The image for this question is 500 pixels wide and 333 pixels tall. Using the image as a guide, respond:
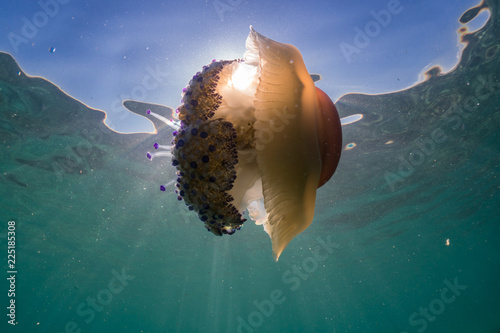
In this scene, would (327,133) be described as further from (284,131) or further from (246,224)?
(246,224)

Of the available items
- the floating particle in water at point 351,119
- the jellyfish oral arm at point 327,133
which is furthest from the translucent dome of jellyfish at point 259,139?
the floating particle in water at point 351,119

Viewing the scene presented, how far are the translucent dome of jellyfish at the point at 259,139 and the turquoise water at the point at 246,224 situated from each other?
7.30 m

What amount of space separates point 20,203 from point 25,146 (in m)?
6.03

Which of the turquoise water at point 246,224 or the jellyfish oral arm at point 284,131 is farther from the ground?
the turquoise water at point 246,224

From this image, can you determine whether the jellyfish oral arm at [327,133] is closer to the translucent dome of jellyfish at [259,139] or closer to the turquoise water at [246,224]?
the translucent dome of jellyfish at [259,139]

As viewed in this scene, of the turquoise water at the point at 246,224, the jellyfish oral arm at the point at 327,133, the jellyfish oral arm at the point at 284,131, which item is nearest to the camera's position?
the jellyfish oral arm at the point at 284,131

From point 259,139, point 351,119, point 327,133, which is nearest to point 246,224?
point 351,119

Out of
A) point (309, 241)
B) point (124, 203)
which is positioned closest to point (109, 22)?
point (124, 203)

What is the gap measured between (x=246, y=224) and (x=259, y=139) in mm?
14883

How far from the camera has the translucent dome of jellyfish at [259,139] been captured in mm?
1734

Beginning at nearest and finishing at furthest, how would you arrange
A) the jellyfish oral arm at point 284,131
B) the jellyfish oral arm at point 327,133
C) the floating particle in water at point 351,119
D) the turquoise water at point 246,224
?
the jellyfish oral arm at point 284,131 < the jellyfish oral arm at point 327,133 < the turquoise water at point 246,224 < the floating particle in water at point 351,119

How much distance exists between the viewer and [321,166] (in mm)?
1960

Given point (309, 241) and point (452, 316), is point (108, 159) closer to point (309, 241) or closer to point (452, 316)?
point (309, 241)

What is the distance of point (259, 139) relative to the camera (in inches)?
67.4
